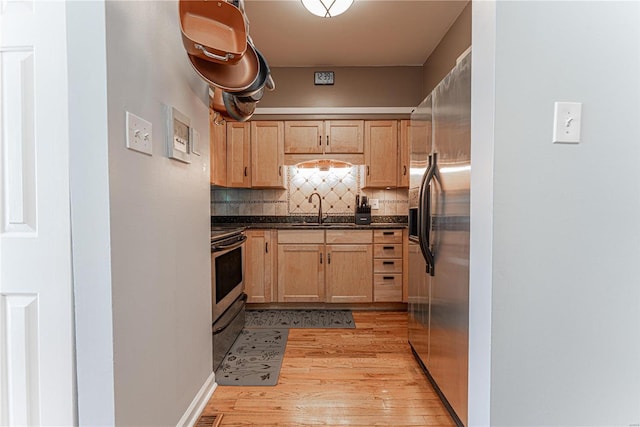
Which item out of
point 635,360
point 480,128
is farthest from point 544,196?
point 635,360

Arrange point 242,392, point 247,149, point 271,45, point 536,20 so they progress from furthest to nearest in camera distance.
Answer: point 247,149
point 271,45
point 242,392
point 536,20

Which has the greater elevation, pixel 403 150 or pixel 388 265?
pixel 403 150

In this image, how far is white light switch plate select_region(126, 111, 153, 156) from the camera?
1094 mm

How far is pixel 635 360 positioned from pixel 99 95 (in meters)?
1.87

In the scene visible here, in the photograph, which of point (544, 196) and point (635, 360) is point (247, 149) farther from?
point (635, 360)

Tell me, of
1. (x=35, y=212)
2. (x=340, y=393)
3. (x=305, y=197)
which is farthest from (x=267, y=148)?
(x=35, y=212)

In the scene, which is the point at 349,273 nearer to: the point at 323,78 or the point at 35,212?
the point at 323,78

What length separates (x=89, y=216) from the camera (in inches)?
38.7

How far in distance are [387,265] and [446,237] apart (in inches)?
75.2

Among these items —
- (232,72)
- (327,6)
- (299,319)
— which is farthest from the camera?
(299,319)

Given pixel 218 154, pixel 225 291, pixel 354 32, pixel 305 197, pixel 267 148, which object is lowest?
pixel 225 291

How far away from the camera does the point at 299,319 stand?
3326 millimetres

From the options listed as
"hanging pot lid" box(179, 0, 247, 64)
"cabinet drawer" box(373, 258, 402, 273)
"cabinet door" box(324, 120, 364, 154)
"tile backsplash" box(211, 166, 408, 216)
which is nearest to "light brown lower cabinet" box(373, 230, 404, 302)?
"cabinet drawer" box(373, 258, 402, 273)

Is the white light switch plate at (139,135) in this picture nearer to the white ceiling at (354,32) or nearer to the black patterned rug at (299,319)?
the white ceiling at (354,32)
